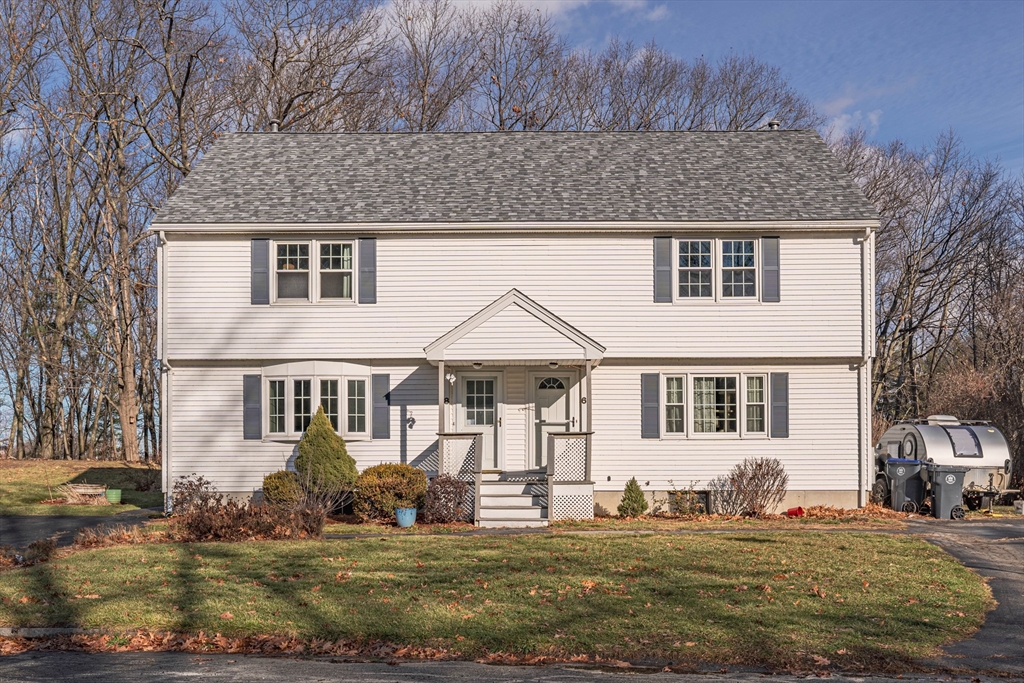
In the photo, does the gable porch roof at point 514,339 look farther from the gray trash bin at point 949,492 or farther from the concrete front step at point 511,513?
the gray trash bin at point 949,492

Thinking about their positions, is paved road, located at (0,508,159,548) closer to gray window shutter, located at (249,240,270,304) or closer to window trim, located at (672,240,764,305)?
gray window shutter, located at (249,240,270,304)

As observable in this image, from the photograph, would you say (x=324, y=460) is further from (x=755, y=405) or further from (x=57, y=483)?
(x=57, y=483)

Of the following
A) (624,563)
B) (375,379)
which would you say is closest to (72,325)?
(375,379)

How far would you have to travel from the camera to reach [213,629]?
9.70 m

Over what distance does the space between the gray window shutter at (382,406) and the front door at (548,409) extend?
10.1 ft

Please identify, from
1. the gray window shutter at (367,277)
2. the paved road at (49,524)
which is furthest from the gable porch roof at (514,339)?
the paved road at (49,524)

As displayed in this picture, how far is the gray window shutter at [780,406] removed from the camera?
19.9m

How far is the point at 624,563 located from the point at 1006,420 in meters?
16.2

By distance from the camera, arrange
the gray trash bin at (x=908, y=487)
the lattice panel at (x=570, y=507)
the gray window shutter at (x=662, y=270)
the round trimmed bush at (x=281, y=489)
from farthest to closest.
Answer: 1. the gray trash bin at (x=908, y=487)
2. the gray window shutter at (x=662, y=270)
3. the lattice panel at (x=570, y=507)
4. the round trimmed bush at (x=281, y=489)

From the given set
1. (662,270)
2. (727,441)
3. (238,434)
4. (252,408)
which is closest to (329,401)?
(252,408)

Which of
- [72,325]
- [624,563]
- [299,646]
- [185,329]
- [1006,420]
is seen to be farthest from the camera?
[72,325]

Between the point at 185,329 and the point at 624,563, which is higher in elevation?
the point at 185,329

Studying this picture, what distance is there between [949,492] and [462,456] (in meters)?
9.87

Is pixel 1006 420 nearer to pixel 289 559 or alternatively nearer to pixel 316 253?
pixel 316 253
